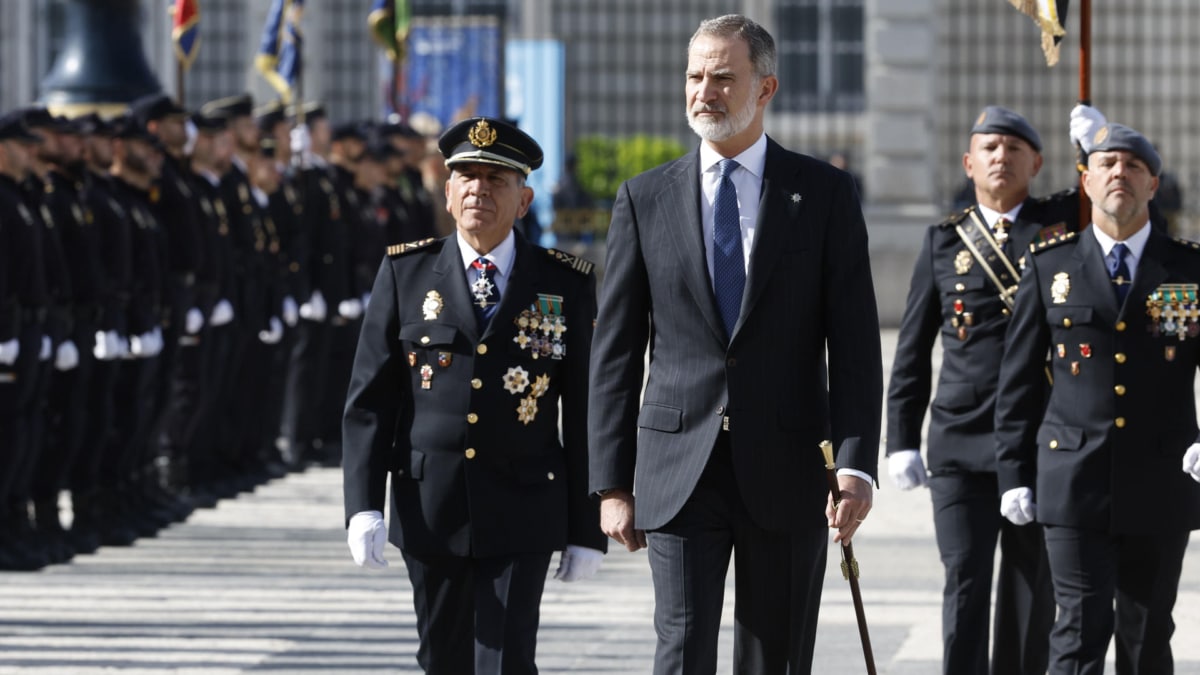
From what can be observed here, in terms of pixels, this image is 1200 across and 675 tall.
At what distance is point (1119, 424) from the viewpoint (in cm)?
713

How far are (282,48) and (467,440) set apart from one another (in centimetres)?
1585

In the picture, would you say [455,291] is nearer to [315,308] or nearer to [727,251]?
[727,251]

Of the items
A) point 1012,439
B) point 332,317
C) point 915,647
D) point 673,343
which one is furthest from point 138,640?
point 332,317

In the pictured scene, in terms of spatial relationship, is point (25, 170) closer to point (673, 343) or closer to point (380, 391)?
point (380, 391)

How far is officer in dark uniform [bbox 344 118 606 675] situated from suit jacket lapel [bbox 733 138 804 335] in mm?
808

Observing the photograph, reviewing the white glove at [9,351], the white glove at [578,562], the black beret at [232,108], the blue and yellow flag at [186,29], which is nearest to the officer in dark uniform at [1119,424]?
the white glove at [578,562]

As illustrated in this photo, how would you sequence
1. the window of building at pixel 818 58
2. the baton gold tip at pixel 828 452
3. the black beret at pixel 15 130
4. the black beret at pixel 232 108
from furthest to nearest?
the window of building at pixel 818 58 < the black beret at pixel 232 108 < the black beret at pixel 15 130 < the baton gold tip at pixel 828 452

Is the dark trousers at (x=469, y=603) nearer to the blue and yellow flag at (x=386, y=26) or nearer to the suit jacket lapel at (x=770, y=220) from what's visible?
the suit jacket lapel at (x=770, y=220)

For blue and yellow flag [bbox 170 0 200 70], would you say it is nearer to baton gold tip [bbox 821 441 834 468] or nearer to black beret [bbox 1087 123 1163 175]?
black beret [bbox 1087 123 1163 175]

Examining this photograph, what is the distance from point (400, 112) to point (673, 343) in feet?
58.1

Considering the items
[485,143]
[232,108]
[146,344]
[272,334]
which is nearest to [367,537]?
[485,143]

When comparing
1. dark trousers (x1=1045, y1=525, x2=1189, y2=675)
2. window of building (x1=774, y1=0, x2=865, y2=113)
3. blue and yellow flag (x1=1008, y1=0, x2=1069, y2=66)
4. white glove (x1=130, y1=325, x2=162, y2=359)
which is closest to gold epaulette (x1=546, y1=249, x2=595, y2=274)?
dark trousers (x1=1045, y1=525, x2=1189, y2=675)

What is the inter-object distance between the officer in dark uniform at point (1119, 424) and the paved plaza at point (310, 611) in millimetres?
1267

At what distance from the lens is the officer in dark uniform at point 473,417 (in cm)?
634
